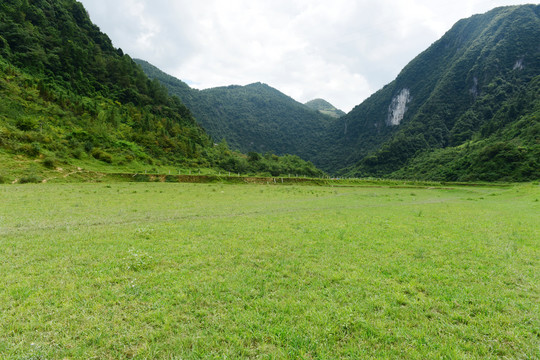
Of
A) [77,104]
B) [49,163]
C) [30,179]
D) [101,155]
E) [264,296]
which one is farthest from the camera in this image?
[77,104]

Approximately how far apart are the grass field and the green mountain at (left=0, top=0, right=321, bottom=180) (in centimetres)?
4084

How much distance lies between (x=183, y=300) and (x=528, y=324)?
7874mm

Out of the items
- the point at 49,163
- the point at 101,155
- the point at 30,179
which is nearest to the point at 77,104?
the point at 101,155

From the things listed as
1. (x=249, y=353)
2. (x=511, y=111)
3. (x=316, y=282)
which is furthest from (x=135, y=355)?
(x=511, y=111)

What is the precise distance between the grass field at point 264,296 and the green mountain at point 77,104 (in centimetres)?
4084

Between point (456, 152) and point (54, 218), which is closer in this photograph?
point (54, 218)

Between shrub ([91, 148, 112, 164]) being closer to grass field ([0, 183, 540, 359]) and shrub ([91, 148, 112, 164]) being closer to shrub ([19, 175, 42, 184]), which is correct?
shrub ([19, 175, 42, 184])

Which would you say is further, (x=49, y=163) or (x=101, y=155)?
(x=101, y=155)

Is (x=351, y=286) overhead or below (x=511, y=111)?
below

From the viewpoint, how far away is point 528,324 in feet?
16.1

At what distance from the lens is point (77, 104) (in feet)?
223

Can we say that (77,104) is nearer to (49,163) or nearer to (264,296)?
(49,163)

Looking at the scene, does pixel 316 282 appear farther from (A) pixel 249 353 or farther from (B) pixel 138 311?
(B) pixel 138 311

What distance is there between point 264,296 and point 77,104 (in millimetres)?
89166
